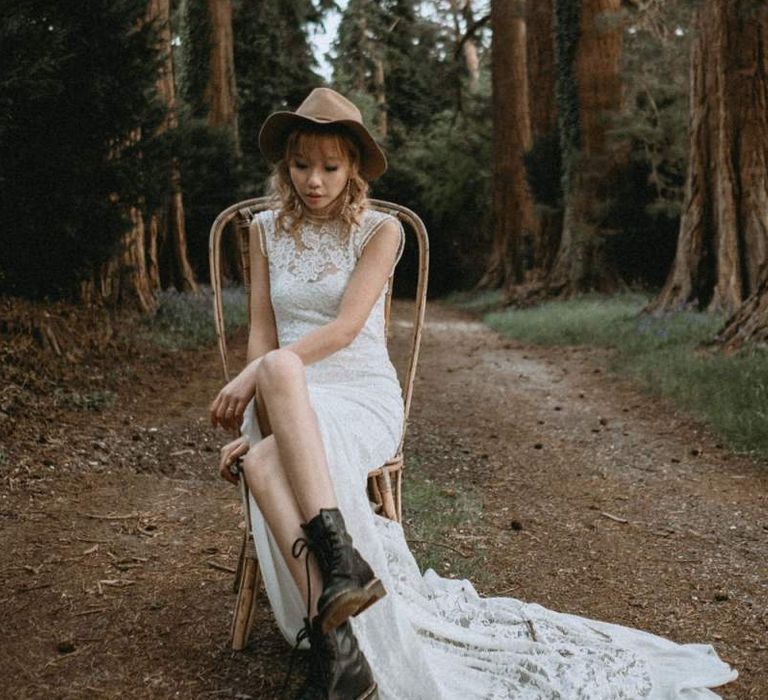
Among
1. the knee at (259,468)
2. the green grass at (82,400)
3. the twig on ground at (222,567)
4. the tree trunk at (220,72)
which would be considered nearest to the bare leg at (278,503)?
the knee at (259,468)

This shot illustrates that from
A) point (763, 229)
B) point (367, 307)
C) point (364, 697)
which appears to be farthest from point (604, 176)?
point (364, 697)

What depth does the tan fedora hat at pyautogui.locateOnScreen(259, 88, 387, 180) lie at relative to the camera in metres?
2.59

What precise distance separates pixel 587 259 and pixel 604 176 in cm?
129

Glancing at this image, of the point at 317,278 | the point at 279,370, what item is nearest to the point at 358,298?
the point at 317,278

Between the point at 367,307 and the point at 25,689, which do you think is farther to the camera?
the point at 367,307

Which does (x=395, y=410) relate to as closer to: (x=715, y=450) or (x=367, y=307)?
(x=367, y=307)

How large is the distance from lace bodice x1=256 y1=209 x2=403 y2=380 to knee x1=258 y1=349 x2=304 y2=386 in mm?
403

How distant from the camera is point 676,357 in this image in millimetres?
6668

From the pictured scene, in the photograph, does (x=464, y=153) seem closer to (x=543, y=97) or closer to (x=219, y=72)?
(x=543, y=97)

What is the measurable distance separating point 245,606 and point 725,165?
293 inches

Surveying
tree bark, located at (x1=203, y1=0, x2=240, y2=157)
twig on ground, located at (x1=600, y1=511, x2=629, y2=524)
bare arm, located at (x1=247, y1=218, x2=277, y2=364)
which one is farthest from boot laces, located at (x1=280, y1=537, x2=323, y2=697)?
tree bark, located at (x1=203, y1=0, x2=240, y2=157)

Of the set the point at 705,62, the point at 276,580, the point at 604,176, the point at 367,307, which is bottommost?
the point at 276,580

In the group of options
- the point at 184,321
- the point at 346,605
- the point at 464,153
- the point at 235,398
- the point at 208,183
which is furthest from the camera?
the point at 464,153

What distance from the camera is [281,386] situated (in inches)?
87.8
